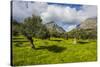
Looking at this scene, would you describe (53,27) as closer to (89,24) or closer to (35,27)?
(35,27)

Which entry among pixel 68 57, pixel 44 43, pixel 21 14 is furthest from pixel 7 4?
pixel 68 57

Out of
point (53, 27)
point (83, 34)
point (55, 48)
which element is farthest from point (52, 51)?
point (83, 34)

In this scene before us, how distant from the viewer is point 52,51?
2.28 metres

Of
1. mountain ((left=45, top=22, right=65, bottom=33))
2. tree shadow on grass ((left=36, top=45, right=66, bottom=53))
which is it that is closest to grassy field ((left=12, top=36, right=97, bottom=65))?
tree shadow on grass ((left=36, top=45, right=66, bottom=53))

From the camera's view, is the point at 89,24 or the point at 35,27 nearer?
the point at 35,27

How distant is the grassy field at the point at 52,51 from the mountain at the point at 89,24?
0.18 meters

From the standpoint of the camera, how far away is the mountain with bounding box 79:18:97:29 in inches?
94.7

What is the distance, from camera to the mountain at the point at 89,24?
241cm

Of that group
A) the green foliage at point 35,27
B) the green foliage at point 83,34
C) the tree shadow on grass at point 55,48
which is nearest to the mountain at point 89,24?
the green foliage at point 83,34

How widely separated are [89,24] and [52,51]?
595mm

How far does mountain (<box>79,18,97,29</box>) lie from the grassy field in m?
0.18

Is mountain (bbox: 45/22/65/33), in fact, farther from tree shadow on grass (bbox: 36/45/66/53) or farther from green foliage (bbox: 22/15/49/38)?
Result: tree shadow on grass (bbox: 36/45/66/53)

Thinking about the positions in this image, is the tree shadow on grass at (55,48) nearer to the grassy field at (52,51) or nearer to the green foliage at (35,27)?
the grassy field at (52,51)

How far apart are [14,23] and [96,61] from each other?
1145mm
